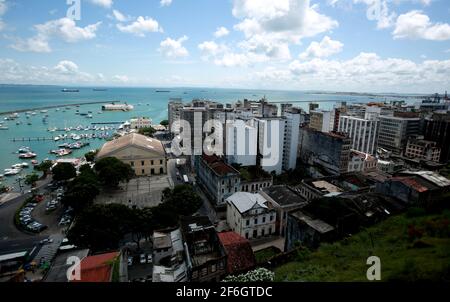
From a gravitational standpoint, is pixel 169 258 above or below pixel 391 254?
below

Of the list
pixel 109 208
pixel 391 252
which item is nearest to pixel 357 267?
pixel 391 252

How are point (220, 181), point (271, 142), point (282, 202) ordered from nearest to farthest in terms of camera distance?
point (282, 202)
point (220, 181)
point (271, 142)

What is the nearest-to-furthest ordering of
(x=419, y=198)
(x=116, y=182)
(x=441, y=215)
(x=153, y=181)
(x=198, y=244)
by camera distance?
(x=441, y=215) → (x=198, y=244) → (x=419, y=198) → (x=116, y=182) → (x=153, y=181)

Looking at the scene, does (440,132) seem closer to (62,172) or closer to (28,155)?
(62,172)

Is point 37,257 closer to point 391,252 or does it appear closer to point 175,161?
point 391,252

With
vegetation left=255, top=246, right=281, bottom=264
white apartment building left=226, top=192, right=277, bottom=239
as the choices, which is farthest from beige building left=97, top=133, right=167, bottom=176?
vegetation left=255, top=246, right=281, bottom=264

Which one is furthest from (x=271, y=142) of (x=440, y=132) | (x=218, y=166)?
(x=440, y=132)

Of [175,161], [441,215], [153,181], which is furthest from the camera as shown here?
[175,161]
